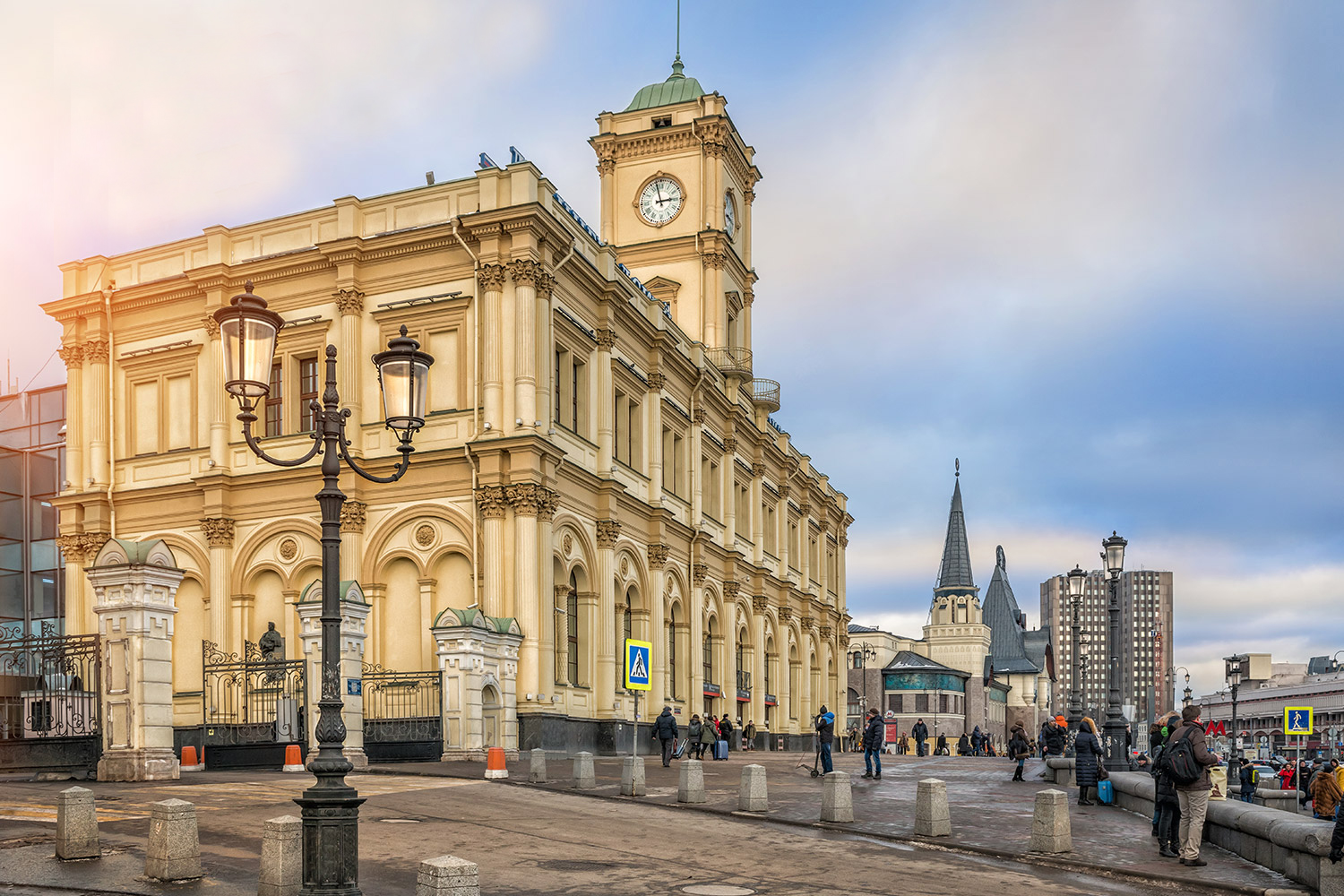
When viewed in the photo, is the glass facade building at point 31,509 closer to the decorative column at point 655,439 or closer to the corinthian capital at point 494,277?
the decorative column at point 655,439

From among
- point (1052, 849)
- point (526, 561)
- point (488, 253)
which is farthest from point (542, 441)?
point (1052, 849)

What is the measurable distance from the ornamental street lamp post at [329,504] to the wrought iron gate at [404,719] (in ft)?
59.7

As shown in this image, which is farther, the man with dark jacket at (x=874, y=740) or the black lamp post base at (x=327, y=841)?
the man with dark jacket at (x=874, y=740)

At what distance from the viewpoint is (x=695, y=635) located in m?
49.3

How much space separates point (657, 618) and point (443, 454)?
11694 millimetres

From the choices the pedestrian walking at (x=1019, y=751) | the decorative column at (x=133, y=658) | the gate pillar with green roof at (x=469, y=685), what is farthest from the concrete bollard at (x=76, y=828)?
the pedestrian walking at (x=1019, y=751)

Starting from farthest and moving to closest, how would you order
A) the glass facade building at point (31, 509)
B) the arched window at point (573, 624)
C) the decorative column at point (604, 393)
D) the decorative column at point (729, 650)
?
the glass facade building at point (31, 509)
the decorative column at point (729, 650)
the decorative column at point (604, 393)
the arched window at point (573, 624)

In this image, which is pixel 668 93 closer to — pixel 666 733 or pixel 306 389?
pixel 306 389

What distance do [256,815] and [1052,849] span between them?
10221 millimetres

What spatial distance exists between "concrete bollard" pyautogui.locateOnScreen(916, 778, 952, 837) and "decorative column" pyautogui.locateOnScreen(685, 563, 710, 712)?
30127mm

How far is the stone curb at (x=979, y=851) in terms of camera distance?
14.4 metres

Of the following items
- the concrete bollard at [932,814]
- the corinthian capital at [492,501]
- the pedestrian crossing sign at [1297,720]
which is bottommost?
the pedestrian crossing sign at [1297,720]

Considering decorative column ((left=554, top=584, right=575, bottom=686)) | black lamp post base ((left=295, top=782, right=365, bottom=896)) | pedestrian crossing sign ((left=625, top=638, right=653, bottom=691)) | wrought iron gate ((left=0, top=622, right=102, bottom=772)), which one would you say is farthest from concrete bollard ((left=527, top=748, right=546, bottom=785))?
black lamp post base ((left=295, top=782, right=365, bottom=896))

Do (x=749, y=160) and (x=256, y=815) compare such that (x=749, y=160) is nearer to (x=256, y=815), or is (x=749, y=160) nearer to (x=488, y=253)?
(x=488, y=253)
